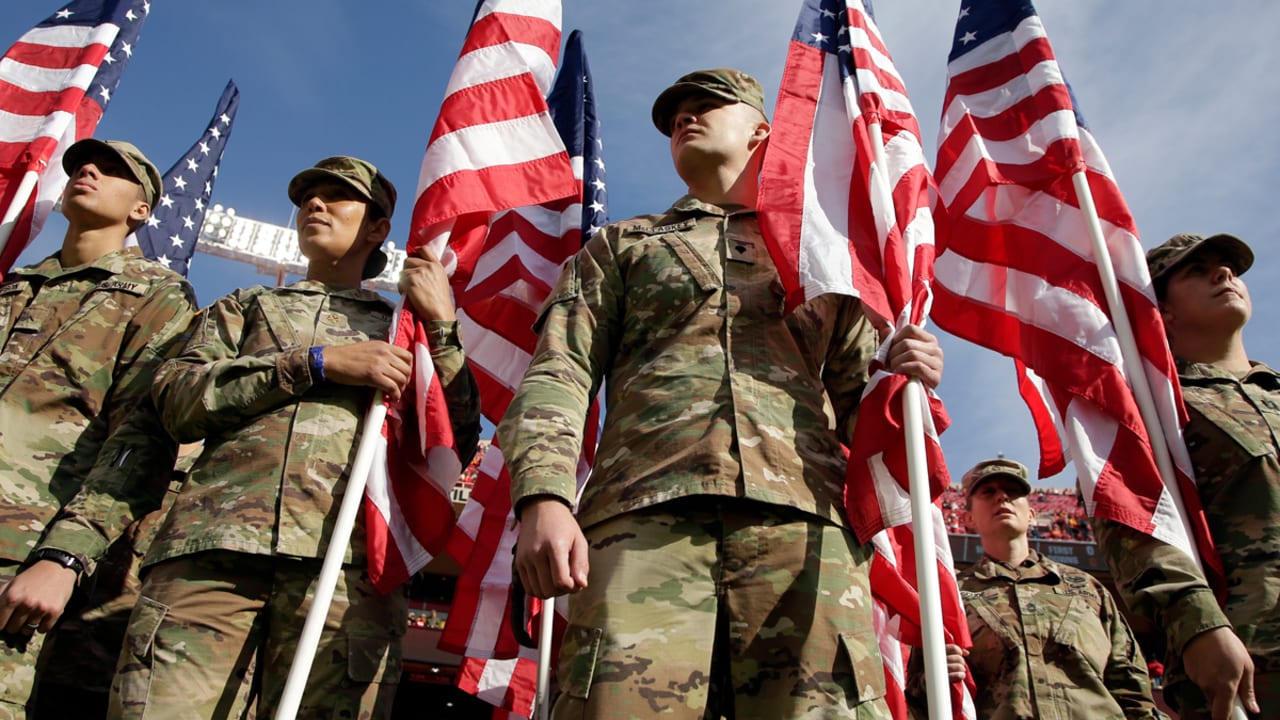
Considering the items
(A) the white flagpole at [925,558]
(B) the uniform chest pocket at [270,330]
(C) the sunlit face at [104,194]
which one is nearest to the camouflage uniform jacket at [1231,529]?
(A) the white flagpole at [925,558]

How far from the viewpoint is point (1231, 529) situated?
2.81 meters

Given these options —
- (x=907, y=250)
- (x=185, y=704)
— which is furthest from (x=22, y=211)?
(x=907, y=250)

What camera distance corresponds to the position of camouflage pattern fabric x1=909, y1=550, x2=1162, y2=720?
4.08m

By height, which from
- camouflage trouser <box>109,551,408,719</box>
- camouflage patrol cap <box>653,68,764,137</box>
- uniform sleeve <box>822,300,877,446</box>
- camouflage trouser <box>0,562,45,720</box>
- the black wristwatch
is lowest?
camouflage trouser <box>0,562,45,720</box>

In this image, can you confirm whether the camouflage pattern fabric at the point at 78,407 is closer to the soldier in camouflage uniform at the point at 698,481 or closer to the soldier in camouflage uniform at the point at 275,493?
the soldier in camouflage uniform at the point at 275,493

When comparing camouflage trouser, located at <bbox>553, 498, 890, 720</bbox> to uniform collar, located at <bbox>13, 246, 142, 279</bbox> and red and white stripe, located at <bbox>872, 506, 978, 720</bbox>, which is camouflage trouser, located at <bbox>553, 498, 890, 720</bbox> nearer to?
red and white stripe, located at <bbox>872, 506, 978, 720</bbox>

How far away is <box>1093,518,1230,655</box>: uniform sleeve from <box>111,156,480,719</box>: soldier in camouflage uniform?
2.00m

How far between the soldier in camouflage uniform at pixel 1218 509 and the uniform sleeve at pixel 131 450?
9.40ft

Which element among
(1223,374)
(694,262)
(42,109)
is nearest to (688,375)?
(694,262)

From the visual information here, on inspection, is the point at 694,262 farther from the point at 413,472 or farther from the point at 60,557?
the point at 60,557

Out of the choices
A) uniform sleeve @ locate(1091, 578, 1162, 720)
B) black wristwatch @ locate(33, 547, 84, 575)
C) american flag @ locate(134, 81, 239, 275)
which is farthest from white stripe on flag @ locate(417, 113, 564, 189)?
uniform sleeve @ locate(1091, 578, 1162, 720)

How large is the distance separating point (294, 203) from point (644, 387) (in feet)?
5.81

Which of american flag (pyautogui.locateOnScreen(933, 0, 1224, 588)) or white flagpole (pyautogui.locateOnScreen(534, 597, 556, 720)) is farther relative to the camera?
american flag (pyautogui.locateOnScreen(933, 0, 1224, 588))

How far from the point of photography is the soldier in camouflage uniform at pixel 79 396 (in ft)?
8.30
